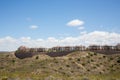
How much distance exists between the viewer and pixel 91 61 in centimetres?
6238

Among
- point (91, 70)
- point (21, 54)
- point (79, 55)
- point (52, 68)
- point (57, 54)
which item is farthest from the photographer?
point (21, 54)

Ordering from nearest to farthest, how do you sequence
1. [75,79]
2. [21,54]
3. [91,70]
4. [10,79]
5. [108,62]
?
[10,79] → [75,79] → [91,70] → [108,62] → [21,54]

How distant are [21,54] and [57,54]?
57.5 feet

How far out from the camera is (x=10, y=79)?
20391 mm

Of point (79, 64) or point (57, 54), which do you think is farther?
point (57, 54)

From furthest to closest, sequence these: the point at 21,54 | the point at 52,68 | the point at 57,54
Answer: the point at 21,54 → the point at 57,54 → the point at 52,68

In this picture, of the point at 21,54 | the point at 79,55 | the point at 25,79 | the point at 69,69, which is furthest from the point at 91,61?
the point at 25,79

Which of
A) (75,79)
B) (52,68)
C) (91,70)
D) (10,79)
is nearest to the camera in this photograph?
(10,79)

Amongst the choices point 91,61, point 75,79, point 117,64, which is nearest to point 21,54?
point 91,61

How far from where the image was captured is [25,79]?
819 inches

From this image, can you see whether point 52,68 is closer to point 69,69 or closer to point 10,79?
point 69,69

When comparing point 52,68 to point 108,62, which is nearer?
point 52,68

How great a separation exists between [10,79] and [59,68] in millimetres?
33241

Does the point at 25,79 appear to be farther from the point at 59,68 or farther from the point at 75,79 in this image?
the point at 59,68
